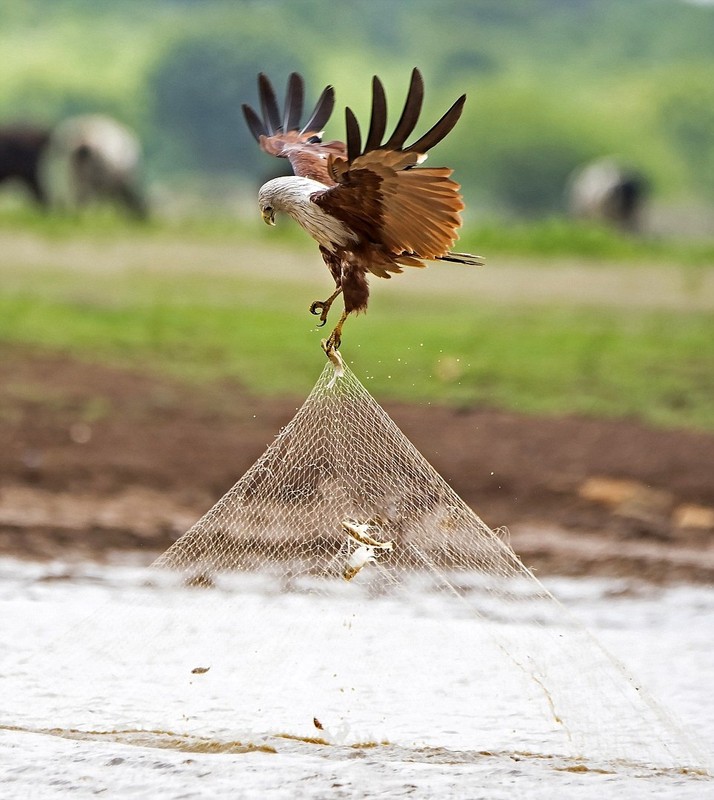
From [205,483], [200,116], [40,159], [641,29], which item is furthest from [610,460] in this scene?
[641,29]

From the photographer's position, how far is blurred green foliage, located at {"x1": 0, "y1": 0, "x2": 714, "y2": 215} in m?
20.9

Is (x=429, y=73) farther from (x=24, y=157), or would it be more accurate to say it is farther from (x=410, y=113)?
(x=410, y=113)

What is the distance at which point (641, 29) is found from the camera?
2402 centimetres

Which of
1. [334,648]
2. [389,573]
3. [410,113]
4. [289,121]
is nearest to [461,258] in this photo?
[410,113]

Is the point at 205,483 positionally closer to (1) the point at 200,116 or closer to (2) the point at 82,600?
(2) the point at 82,600

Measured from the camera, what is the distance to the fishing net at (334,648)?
4.05 m

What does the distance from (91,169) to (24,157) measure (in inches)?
32.9

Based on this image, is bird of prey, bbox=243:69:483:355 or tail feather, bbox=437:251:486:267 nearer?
bird of prey, bbox=243:69:483:355

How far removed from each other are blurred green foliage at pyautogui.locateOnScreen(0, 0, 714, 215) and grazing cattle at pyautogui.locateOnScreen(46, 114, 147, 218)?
9.06ft

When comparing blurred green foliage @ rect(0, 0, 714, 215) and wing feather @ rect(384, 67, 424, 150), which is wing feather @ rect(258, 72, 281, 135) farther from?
blurred green foliage @ rect(0, 0, 714, 215)

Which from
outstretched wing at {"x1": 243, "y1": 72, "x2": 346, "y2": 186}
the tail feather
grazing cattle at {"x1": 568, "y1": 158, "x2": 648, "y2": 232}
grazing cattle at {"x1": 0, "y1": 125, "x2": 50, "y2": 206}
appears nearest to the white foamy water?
the tail feather

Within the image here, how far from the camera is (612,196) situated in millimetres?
17609

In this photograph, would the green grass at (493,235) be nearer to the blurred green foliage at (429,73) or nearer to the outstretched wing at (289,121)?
the blurred green foliage at (429,73)

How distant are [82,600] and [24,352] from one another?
5.02 meters
